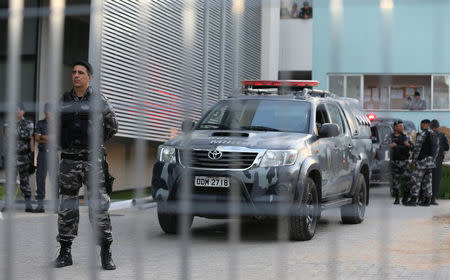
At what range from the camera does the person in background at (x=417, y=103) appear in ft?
9.73

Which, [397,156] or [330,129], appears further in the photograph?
[330,129]

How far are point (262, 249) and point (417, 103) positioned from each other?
2.47 m

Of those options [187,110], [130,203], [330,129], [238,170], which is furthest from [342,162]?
[187,110]

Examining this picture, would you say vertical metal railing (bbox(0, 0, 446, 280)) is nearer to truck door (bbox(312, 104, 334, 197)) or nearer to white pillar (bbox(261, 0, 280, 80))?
white pillar (bbox(261, 0, 280, 80))

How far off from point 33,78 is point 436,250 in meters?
1.98

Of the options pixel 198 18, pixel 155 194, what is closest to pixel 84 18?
pixel 198 18

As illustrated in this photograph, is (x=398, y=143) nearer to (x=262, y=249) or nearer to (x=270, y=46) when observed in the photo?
(x=270, y=46)

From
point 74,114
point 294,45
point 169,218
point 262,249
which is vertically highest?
point 294,45

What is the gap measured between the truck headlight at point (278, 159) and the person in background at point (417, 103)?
1599 mm

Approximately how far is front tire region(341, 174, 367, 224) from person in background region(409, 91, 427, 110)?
1.21 ft

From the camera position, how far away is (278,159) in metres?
5.03

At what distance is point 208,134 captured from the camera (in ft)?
12.4

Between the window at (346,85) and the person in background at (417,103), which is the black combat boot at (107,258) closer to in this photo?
the window at (346,85)

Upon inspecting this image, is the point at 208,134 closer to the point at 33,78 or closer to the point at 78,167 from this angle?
the point at 33,78
